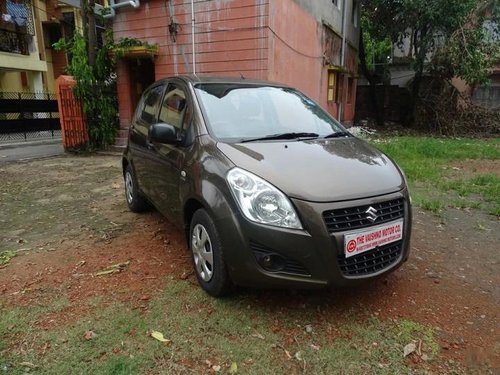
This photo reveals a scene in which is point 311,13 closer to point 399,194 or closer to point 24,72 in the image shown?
point 399,194

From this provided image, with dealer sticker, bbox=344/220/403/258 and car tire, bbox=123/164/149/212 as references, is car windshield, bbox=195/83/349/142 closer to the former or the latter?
dealer sticker, bbox=344/220/403/258

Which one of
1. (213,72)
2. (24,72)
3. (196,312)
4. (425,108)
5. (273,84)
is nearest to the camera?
(196,312)

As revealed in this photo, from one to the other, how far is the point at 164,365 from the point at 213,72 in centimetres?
735

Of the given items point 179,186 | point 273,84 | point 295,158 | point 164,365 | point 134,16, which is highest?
point 134,16

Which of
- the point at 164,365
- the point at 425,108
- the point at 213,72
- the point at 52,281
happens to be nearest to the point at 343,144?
the point at 164,365

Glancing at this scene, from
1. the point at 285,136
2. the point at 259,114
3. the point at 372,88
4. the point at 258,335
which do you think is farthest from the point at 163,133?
the point at 372,88

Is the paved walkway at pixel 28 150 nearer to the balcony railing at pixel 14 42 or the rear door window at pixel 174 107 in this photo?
the balcony railing at pixel 14 42

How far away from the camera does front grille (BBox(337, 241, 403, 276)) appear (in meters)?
2.56

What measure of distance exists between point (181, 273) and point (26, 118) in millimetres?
14331

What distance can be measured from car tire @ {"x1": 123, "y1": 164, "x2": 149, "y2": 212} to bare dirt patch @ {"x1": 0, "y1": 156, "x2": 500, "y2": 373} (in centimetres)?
13

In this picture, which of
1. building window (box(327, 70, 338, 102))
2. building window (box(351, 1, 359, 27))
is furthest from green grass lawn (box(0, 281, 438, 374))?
building window (box(351, 1, 359, 27))

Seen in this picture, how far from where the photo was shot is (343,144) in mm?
3293

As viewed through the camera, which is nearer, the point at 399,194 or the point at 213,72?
the point at 399,194

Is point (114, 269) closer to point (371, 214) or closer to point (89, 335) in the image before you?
point (89, 335)
